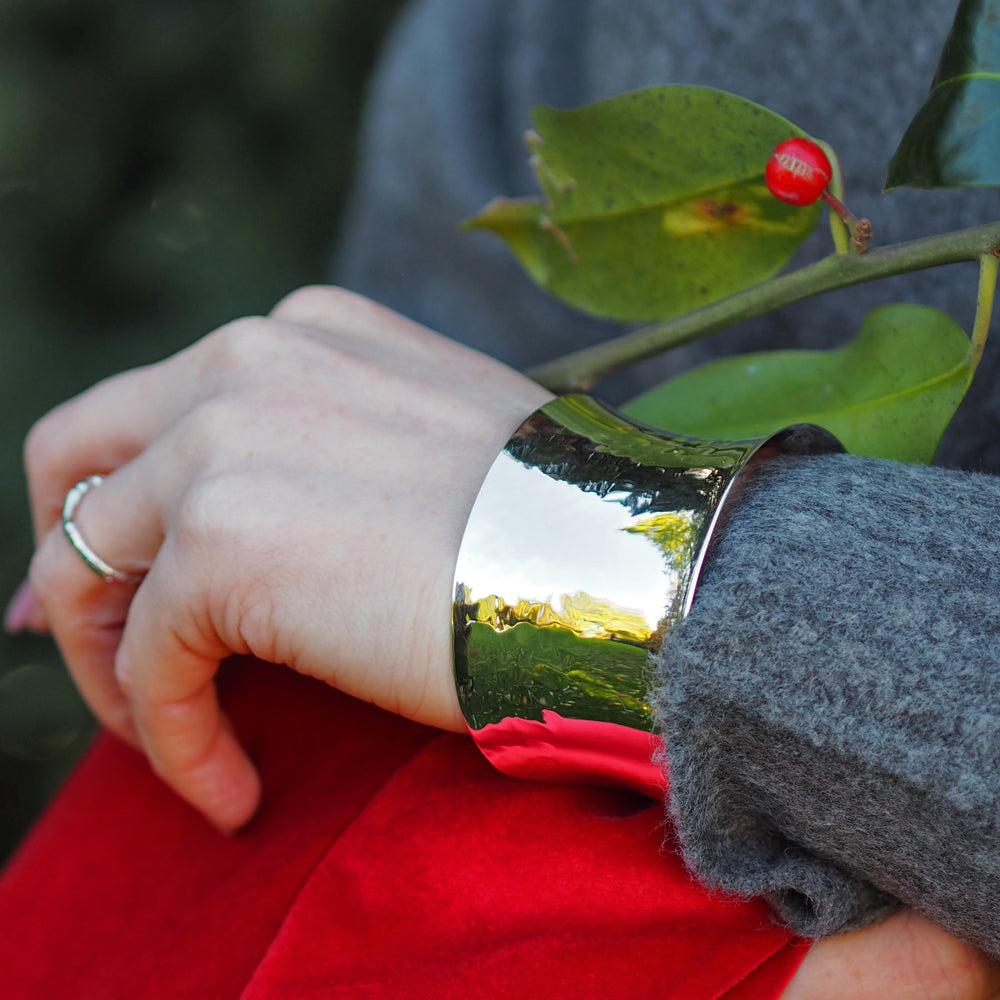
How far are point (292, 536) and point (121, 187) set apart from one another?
1.36 meters

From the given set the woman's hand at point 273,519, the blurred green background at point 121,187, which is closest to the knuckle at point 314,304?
the woman's hand at point 273,519

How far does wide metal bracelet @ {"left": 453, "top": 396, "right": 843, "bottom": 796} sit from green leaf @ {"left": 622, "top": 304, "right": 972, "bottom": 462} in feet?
0.27

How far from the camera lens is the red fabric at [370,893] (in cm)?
50

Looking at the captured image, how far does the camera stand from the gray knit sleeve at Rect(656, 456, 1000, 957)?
0.43m

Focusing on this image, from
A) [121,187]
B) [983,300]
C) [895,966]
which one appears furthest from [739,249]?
[121,187]

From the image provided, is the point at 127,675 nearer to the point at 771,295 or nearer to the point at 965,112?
the point at 771,295

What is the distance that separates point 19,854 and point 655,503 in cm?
59

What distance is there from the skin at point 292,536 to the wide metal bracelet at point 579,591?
3cm

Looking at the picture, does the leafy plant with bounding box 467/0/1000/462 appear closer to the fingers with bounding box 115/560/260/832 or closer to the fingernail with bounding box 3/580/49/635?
Result: the fingers with bounding box 115/560/260/832

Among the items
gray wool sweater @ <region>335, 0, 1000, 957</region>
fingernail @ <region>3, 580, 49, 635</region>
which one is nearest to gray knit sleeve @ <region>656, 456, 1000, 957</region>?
gray wool sweater @ <region>335, 0, 1000, 957</region>

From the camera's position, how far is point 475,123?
1.09m

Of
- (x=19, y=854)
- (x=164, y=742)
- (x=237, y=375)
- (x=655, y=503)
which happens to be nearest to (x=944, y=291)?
(x=655, y=503)

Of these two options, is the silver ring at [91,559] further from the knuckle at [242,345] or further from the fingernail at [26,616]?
the fingernail at [26,616]

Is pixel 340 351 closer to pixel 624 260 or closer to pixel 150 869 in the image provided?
pixel 624 260
